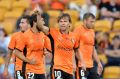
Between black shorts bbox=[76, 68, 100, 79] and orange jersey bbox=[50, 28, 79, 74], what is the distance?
198 centimetres

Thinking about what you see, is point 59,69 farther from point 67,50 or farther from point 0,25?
point 0,25

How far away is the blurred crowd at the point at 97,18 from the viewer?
56.6ft

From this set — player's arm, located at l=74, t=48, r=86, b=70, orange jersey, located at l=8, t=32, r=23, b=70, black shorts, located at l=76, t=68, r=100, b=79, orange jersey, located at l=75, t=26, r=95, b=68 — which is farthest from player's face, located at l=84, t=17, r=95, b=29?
orange jersey, located at l=8, t=32, r=23, b=70

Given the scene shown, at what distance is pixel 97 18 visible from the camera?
19.5 meters

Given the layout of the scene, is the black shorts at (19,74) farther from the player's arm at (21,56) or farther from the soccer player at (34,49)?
the player's arm at (21,56)

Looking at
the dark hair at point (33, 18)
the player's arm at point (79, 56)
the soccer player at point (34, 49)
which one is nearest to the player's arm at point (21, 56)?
the soccer player at point (34, 49)

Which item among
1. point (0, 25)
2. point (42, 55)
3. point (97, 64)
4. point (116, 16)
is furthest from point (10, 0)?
point (42, 55)

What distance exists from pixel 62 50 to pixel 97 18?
7.48 m

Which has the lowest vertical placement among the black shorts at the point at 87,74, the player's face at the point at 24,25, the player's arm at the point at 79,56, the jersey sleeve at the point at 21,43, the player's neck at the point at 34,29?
the black shorts at the point at 87,74

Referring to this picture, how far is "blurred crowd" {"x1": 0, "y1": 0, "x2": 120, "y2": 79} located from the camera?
56.6 ft

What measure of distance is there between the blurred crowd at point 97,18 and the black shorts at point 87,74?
246 cm

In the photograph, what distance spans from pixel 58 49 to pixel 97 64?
2688 millimetres

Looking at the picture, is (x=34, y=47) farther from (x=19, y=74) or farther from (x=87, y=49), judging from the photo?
(x=87, y=49)

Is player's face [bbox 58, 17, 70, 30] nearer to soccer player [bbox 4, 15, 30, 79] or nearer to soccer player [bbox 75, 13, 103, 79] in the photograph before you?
soccer player [bbox 4, 15, 30, 79]
